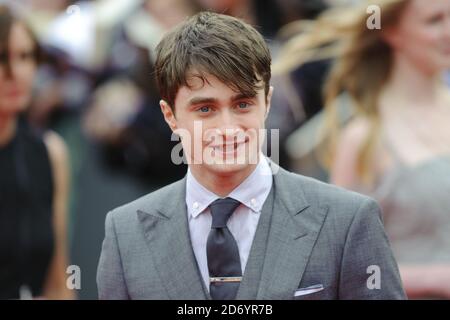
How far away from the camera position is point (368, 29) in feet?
13.0

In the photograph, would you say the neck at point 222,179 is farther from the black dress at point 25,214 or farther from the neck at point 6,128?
the neck at point 6,128

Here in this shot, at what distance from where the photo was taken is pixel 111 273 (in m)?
2.31

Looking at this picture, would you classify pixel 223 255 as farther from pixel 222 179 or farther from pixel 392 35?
pixel 392 35

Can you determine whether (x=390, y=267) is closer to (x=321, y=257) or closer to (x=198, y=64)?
(x=321, y=257)

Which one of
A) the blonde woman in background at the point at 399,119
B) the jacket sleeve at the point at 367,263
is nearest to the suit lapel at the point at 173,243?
the jacket sleeve at the point at 367,263

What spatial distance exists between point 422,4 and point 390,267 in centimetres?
188

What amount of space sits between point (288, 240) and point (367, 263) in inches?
7.7

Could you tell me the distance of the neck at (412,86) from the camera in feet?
12.7

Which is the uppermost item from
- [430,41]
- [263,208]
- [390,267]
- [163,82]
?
[430,41]

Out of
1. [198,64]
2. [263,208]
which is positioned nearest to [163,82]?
[198,64]

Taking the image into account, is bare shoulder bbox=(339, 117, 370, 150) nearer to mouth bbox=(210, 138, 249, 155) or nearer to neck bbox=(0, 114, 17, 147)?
neck bbox=(0, 114, 17, 147)

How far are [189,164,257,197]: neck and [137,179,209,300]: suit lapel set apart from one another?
0.28ft

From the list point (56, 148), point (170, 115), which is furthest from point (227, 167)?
point (56, 148)

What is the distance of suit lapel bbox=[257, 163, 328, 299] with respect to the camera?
217 centimetres
